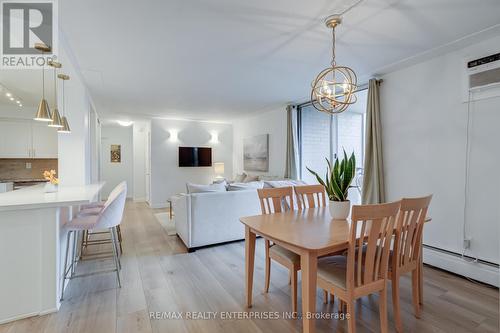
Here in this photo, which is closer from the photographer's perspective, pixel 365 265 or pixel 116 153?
pixel 365 265

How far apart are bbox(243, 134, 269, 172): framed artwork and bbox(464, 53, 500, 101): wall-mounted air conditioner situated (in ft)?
12.8

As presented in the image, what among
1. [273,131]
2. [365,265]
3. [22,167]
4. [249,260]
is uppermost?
[273,131]

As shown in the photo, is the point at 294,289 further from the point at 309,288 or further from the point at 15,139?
the point at 15,139

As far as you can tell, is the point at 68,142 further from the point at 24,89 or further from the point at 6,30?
the point at 24,89

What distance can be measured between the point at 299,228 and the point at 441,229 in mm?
2177

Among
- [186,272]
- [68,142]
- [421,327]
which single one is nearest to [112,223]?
[186,272]

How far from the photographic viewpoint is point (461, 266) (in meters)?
2.61

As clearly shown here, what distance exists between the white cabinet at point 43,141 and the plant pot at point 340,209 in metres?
6.09

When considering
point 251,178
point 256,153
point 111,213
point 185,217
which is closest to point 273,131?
point 256,153

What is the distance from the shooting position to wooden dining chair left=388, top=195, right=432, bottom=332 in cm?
164

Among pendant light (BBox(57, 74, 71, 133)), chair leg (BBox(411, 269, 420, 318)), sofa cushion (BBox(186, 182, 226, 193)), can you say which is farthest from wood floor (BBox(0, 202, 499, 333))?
pendant light (BBox(57, 74, 71, 133))

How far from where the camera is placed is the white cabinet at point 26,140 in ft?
16.4

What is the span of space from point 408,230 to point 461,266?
1619 mm

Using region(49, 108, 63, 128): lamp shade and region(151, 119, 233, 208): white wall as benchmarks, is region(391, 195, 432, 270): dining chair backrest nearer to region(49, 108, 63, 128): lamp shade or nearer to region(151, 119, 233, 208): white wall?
region(49, 108, 63, 128): lamp shade
